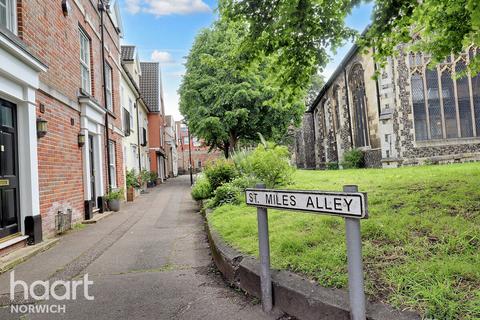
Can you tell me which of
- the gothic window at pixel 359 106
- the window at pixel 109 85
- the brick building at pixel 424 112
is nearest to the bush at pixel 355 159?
the gothic window at pixel 359 106

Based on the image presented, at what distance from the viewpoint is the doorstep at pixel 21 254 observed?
503 centimetres

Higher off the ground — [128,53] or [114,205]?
[128,53]

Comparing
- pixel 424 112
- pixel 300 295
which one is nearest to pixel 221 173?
pixel 300 295

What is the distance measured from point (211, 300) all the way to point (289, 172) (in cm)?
633

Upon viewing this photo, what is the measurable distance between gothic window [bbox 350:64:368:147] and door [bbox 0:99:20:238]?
19317 mm

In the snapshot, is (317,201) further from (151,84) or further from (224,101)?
(151,84)

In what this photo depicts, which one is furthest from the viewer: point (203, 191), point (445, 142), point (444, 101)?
point (444, 101)

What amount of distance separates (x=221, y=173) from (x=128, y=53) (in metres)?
18.1

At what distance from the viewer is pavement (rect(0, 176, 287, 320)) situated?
3371 millimetres

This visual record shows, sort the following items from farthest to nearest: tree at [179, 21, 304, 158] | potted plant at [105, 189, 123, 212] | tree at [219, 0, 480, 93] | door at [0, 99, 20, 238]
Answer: tree at [179, 21, 304, 158]
potted plant at [105, 189, 123, 212]
door at [0, 99, 20, 238]
tree at [219, 0, 480, 93]

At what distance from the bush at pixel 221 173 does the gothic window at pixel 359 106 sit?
44.9ft

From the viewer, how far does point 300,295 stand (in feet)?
9.54

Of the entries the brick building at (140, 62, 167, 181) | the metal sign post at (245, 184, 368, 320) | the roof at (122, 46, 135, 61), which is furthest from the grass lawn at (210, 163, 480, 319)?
the brick building at (140, 62, 167, 181)

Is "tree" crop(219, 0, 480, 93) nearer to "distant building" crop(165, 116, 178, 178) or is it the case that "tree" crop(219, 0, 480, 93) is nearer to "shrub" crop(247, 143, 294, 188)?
"shrub" crop(247, 143, 294, 188)
